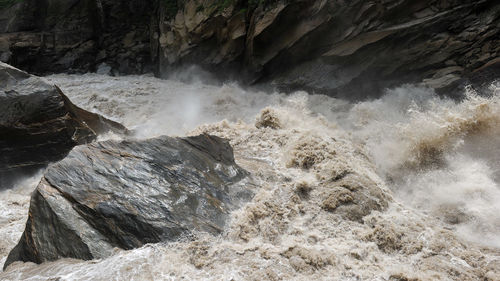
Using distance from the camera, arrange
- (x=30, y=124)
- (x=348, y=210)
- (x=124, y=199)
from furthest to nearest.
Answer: (x=30, y=124) → (x=348, y=210) → (x=124, y=199)

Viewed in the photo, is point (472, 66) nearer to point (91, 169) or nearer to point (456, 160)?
point (456, 160)

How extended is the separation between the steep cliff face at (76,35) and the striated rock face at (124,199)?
13.7 m

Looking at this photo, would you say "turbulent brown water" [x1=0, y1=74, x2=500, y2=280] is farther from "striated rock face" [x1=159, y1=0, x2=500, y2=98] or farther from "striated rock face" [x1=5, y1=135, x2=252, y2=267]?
"striated rock face" [x1=159, y1=0, x2=500, y2=98]

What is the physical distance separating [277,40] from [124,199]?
8734 mm

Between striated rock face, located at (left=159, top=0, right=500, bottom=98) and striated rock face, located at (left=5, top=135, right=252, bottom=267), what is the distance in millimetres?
6335

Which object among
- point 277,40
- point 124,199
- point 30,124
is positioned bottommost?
point 124,199

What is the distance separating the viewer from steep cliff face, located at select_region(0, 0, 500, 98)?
9484 millimetres

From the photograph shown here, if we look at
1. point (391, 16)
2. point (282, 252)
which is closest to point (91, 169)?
point (282, 252)

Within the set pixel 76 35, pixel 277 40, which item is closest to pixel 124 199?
pixel 277 40

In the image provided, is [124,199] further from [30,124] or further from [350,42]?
[350,42]

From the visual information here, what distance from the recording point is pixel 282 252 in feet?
16.3

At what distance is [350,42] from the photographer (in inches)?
431

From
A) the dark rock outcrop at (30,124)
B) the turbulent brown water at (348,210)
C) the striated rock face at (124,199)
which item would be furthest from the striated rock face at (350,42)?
the dark rock outcrop at (30,124)

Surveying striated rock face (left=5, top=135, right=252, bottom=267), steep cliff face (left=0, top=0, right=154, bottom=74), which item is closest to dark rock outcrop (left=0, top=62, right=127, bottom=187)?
striated rock face (left=5, top=135, right=252, bottom=267)
